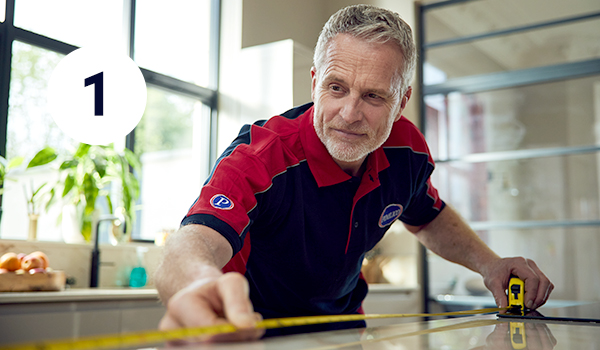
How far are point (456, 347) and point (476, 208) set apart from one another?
12.4ft

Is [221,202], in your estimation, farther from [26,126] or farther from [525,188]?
[525,188]

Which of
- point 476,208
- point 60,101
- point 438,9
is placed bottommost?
point 476,208

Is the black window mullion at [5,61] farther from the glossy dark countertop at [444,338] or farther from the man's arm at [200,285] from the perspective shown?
the glossy dark countertop at [444,338]

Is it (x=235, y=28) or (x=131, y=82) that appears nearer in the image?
(x=131, y=82)

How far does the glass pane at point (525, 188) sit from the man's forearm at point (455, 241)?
8.96ft

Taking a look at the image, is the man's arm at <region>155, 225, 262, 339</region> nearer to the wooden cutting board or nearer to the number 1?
the wooden cutting board

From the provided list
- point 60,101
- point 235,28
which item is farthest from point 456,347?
point 235,28

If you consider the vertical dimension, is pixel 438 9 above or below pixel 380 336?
above

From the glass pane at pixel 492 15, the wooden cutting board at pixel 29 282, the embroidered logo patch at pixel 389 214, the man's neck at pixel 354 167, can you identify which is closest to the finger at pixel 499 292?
the embroidered logo patch at pixel 389 214

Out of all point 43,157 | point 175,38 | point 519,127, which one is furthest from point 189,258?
point 519,127

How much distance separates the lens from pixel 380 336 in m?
0.62

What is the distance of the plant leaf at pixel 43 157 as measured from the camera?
2570mm

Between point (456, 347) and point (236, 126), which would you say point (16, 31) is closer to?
point (236, 126)

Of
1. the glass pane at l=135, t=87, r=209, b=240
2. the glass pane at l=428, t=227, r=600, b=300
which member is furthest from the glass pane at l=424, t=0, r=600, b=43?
the glass pane at l=135, t=87, r=209, b=240
